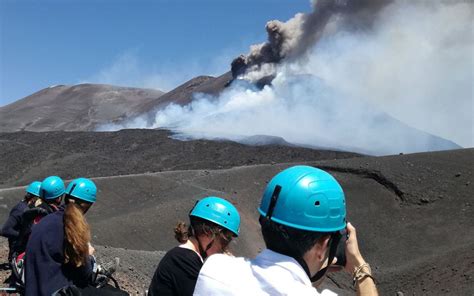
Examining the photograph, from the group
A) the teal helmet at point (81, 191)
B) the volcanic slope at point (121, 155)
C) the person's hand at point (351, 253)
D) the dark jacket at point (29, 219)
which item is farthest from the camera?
the volcanic slope at point (121, 155)

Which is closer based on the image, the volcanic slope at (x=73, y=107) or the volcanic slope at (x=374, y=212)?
the volcanic slope at (x=374, y=212)

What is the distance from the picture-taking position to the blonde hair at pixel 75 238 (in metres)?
3.83

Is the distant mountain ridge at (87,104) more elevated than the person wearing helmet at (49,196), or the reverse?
the distant mountain ridge at (87,104)

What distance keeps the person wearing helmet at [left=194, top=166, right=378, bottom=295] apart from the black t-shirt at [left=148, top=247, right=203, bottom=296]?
5.11 ft

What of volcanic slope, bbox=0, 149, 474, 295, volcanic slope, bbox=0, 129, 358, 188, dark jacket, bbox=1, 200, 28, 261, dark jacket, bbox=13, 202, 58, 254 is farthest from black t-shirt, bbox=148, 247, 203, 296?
volcanic slope, bbox=0, 129, 358, 188

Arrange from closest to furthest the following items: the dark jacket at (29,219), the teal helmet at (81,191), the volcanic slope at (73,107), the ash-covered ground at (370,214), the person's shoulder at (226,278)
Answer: the person's shoulder at (226,278)
the teal helmet at (81,191)
the dark jacket at (29,219)
the ash-covered ground at (370,214)
the volcanic slope at (73,107)

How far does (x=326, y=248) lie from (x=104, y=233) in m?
16.4

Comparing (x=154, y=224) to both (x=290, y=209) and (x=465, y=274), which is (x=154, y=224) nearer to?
(x=465, y=274)

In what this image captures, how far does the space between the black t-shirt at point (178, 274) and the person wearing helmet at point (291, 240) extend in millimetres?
1559

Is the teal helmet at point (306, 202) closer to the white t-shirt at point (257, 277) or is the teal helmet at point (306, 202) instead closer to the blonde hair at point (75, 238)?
the white t-shirt at point (257, 277)

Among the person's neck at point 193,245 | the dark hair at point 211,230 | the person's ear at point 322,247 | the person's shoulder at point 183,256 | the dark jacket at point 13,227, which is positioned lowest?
the dark jacket at point 13,227

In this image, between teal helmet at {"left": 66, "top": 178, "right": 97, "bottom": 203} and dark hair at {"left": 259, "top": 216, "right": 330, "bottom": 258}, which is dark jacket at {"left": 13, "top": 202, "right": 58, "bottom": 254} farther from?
dark hair at {"left": 259, "top": 216, "right": 330, "bottom": 258}

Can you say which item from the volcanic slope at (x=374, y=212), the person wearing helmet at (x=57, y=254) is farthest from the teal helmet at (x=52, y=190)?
the volcanic slope at (x=374, y=212)

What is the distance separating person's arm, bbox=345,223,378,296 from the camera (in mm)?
2350
